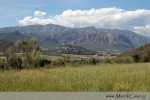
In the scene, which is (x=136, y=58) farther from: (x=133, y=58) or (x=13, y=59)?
(x=13, y=59)

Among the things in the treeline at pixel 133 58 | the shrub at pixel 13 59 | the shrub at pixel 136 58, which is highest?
the shrub at pixel 13 59

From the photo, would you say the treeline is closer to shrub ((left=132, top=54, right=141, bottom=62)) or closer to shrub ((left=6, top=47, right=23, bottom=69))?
shrub ((left=132, top=54, right=141, bottom=62))

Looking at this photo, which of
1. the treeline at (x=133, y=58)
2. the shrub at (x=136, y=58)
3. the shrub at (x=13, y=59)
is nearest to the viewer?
the shrub at (x=13, y=59)

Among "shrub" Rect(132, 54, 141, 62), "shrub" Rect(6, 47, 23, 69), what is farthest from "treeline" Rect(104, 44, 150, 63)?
"shrub" Rect(6, 47, 23, 69)

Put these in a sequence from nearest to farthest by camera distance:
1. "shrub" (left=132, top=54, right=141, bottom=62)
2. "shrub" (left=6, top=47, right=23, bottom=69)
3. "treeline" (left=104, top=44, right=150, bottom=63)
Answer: "shrub" (left=6, top=47, right=23, bottom=69)
"treeline" (left=104, top=44, right=150, bottom=63)
"shrub" (left=132, top=54, right=141, bottom=62)

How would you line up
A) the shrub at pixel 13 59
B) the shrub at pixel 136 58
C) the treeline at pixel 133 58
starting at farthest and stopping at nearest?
the shrub at pixel 136 58, the treeline at pixel 133 58, the shrub at pixel 13 59

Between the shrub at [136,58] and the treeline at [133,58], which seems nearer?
the treeline at [133,58]

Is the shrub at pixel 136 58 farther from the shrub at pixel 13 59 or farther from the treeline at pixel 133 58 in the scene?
the shrub at pixel 13 59

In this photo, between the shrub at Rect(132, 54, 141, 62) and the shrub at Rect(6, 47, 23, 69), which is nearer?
the shrub at Rect(6, 47, 23, 69)

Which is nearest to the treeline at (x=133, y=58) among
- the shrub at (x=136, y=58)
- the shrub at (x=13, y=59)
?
the shrub at (x=136, y=58)

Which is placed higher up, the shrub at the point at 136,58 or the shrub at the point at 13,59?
the shrub at the point at 13,59

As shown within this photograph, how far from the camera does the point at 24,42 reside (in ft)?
176
